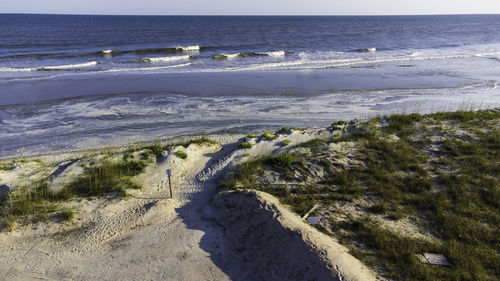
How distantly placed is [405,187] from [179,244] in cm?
634

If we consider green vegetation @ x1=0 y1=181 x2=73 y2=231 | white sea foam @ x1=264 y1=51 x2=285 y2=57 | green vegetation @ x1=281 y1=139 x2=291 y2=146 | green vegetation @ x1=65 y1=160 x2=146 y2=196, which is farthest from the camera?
white sea foam @ x1=264 y1=51 x2=285 y2=57

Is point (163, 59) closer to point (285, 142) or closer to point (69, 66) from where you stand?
point (69, 66)

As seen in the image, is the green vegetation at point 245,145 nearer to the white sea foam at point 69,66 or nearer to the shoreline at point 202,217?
the shoreline at point 202,217

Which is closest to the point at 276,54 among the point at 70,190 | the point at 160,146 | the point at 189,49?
the point at 189,49

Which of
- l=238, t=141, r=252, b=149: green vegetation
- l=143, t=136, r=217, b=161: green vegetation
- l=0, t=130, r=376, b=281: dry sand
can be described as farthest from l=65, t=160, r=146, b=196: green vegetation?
l=238, t=141, r=252, b=149: green vegetation

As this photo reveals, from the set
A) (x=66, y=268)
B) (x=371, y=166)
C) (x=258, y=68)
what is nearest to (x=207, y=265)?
(x=66, y=268)

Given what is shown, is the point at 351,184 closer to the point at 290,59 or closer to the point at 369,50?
the point at 290,59

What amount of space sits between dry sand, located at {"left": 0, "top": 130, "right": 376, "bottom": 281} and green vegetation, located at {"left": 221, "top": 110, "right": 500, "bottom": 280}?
0.83m

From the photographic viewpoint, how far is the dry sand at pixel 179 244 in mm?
6430

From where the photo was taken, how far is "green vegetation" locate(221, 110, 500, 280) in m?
6.60

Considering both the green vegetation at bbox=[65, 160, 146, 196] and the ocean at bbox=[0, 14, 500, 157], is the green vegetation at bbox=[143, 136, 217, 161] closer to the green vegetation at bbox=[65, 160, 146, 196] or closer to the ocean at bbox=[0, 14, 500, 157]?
the green vegetation at bbox=[65, 160, 146, 196]

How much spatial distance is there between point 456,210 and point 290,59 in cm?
3011

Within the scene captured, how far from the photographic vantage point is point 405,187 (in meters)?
9.13

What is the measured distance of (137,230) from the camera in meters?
7.83
